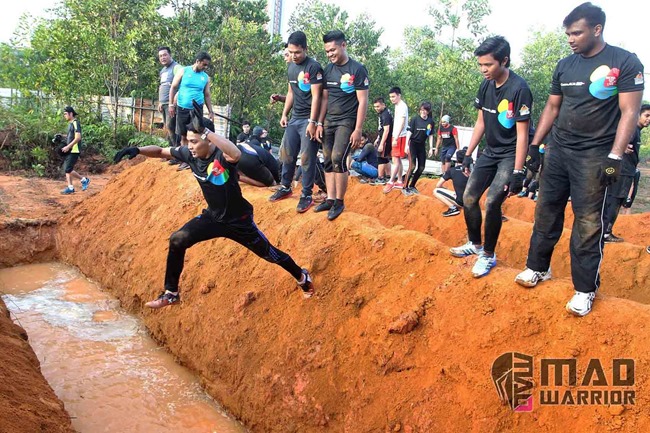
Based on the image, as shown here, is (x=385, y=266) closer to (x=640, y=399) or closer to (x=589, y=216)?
(x=589, y=216)

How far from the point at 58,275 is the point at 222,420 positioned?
5.14m

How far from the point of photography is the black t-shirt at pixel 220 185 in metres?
4.34

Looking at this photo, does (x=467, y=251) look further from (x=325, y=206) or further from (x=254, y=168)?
(x=254, y=168)

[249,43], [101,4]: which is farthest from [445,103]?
[101,4]

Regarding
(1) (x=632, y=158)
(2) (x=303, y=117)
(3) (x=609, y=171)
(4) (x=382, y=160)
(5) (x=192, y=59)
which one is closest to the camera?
(3) (x=609, y=171)

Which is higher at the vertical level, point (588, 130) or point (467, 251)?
point (588, 130)

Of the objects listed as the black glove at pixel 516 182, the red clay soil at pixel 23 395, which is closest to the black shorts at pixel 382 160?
the black glove at pixel 516 182

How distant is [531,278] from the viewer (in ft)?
12.5


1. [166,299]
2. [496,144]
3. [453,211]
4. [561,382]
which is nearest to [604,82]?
[496,144]

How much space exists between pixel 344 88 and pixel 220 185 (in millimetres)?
2047

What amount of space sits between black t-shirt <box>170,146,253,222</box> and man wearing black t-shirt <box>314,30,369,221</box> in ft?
4.95

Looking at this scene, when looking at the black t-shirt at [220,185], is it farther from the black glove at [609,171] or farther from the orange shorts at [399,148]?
the orange shorts at [399,148]

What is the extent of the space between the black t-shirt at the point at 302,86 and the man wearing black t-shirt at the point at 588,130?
302 centimetres

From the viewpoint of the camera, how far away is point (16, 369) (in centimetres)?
398
